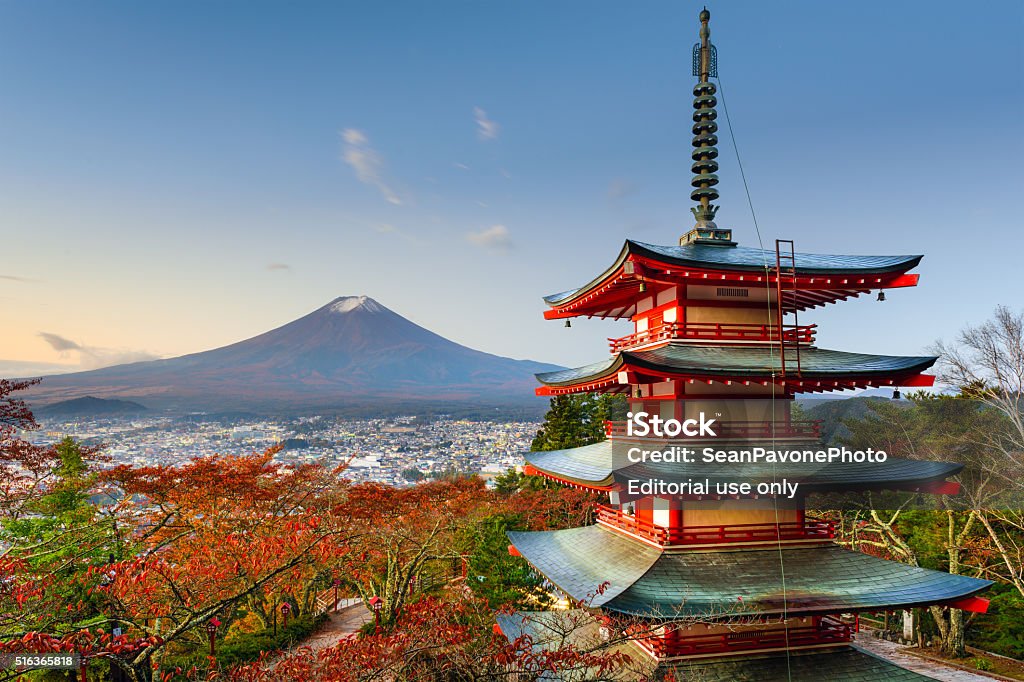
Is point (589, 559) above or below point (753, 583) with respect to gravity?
below

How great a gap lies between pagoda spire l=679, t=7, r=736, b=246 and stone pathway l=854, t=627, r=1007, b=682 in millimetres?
11479

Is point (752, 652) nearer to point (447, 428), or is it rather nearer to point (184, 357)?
point (447, 428)

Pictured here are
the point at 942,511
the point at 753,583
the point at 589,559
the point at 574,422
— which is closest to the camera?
the point at 753,583

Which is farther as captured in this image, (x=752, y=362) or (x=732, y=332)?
(x=732, y=332)

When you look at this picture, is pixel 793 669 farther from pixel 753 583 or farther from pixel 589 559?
pixel 589 559

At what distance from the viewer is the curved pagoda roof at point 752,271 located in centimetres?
877

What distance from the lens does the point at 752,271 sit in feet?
29.1

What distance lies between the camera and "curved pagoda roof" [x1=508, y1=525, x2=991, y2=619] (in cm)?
785

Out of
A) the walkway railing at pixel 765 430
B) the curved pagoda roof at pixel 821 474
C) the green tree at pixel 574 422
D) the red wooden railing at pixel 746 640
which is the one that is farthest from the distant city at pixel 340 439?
the walkway railing at pixel 765 430

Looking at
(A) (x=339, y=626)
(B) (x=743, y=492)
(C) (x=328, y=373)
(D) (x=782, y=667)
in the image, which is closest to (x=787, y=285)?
(B) (x=743, y=492)

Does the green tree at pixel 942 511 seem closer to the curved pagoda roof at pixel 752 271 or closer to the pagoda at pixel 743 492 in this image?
the pagoda at pixel 743 492

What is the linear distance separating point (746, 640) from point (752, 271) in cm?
584

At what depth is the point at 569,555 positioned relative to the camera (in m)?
10.6

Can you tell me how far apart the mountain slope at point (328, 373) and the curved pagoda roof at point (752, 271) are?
5190 cm
